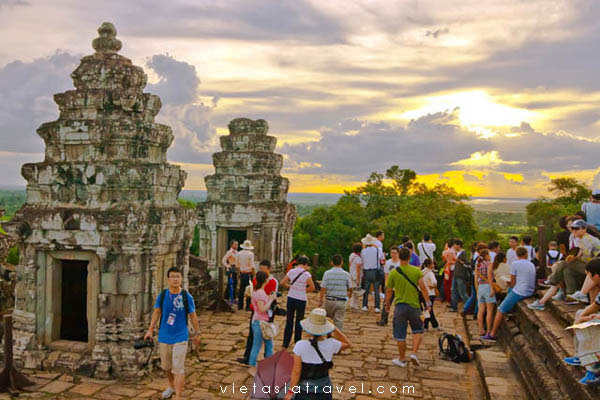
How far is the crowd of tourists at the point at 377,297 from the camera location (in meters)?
4.91

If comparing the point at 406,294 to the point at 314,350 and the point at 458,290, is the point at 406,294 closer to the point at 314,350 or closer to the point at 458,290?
the point at 314,350

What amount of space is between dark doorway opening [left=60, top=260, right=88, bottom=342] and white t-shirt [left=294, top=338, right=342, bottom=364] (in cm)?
504

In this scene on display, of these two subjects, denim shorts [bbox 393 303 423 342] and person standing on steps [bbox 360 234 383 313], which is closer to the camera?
denim shorts [bbox 393 303 423 342]

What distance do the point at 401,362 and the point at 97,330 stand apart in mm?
4587

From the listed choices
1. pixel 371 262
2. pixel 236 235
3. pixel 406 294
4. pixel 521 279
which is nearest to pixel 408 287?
pixel 406 294

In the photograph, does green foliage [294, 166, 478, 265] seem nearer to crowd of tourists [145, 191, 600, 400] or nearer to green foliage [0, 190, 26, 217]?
crowd of tourists [145, 191, 600, 400]

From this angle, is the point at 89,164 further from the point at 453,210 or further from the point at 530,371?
the point at 453,210

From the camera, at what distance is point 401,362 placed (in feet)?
26.1

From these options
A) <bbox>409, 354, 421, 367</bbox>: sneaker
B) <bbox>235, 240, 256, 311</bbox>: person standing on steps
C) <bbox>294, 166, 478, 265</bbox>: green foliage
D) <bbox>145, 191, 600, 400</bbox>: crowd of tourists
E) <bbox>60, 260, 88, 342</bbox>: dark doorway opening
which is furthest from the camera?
<bbox>294, 166, 478, 265</bbox>: green foliage

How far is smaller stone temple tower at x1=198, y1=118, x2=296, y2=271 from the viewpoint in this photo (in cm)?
1428

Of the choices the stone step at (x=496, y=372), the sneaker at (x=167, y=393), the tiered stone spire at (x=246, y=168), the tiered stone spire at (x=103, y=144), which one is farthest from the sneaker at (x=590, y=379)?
the tiered stone spire at (x=246, y=168)

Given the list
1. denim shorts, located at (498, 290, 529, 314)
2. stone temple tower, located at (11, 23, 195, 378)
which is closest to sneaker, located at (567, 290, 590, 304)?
denim shorts, located at (498, 290, 529, 314)

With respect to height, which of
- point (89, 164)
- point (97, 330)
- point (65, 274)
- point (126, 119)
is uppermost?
point (126, 119)

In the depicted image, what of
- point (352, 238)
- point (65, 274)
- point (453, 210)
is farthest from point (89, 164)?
point (453, 210)
